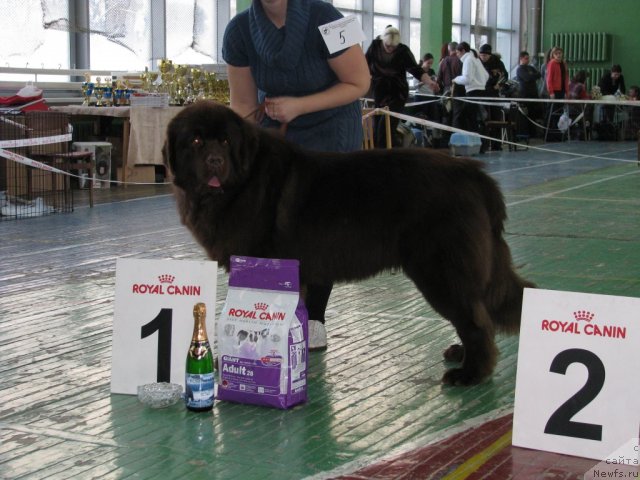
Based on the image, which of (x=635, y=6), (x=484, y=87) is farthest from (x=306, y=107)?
(x=635, y=6)

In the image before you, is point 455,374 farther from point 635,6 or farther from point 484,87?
point 635,6

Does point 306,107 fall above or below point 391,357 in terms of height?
above

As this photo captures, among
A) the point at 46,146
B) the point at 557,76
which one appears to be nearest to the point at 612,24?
the point at 557,76

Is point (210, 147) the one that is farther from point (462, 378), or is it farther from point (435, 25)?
point (435, 25)

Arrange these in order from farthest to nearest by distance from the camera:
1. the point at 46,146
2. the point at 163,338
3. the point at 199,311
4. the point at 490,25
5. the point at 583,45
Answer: the point at 583,45
the point at 490,25
the point at 46,146
the point at 163,338
the point at 199,311

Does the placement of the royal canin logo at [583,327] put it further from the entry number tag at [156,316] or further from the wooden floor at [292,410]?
the entry number tag at [156,316]

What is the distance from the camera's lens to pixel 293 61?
11.9ft

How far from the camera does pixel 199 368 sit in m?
2.88

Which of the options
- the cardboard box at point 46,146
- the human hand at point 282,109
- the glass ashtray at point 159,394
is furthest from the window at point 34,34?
the glass ashtray at point 159,394

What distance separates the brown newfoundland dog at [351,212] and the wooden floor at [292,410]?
0.38 meters

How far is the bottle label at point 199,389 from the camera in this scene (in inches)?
114

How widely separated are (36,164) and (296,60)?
16.7ft

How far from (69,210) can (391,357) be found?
17.7 ft

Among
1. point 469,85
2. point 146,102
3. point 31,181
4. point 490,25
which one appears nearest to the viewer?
point 31,181
